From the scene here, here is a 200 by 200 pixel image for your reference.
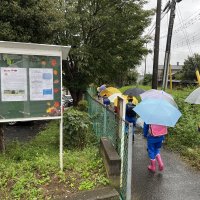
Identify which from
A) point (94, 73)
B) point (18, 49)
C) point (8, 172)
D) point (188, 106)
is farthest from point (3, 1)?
point (94, 73)

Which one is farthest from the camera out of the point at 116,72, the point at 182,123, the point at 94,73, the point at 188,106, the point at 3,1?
the point at 116,72

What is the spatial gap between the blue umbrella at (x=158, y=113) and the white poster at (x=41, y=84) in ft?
5.70

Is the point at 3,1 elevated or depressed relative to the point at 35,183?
elevated

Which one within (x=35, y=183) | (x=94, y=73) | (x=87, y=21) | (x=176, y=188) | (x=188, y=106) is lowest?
(x=176, y=188)

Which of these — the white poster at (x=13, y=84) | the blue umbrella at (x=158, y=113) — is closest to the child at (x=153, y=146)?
the blue umbrella at (x=158, y=113)

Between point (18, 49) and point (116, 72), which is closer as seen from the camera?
point (18, 49)

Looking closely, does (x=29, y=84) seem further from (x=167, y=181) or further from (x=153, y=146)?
(x=167, y=181)

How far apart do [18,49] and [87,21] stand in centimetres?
847

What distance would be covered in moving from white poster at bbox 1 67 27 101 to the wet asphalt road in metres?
2.38

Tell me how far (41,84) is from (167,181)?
283 centimetres

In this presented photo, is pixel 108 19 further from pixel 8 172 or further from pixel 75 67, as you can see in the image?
pixel 8 172

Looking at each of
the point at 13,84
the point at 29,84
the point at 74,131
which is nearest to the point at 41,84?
the point at 29,84

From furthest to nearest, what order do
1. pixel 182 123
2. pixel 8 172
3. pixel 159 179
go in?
pixel 182 123 < pixel 159 179 < pixel 8 172

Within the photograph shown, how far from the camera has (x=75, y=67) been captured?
13.0 metres
